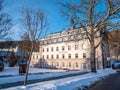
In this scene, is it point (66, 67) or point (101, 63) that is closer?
point (101, 63)

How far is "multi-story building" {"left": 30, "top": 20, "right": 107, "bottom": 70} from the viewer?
202 ft

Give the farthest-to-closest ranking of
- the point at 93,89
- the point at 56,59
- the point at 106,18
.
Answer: the point at 56,59, the point at 106,18, the point at 93,89

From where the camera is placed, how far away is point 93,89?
14023mm

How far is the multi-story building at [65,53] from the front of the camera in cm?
6162

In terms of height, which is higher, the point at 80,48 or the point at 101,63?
the point at 80,48

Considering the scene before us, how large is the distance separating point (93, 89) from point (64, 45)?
5668cm

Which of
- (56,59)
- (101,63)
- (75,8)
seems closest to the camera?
(75,8)

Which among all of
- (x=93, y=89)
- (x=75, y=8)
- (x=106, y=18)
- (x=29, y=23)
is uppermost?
(x=75, y=8)

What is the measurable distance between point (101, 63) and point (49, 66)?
26.1 meters

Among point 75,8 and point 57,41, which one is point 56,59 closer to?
point 57,41

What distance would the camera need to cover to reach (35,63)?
86000 mm

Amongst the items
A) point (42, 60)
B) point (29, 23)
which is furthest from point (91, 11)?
point (42, 60)

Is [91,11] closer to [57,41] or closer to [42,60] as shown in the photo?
[57,41]

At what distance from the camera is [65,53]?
70.3m
